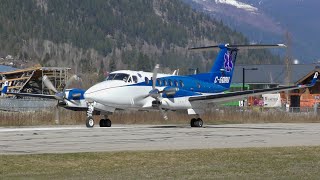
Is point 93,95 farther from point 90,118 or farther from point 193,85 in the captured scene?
point 193,85

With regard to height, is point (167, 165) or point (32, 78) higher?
point (32, 78)

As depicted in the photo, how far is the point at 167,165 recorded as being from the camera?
65.4ft

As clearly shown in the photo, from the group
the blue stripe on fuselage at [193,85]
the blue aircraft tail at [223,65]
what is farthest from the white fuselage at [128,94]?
the blue aircraft tail at [223,65]

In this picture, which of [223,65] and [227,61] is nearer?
[223,65]

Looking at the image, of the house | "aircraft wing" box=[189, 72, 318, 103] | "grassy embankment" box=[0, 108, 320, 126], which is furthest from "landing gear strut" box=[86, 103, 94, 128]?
the house

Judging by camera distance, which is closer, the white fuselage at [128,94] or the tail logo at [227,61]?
the white fuselage at [128,94]

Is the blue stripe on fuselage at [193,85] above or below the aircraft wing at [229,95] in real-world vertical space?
above

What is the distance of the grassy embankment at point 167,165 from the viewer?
17.7m

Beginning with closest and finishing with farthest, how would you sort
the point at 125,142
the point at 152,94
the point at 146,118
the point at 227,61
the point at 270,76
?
the point at 125,142, the point at 152,94, the point at 227,61, the point at 146,118, the point at 270,76

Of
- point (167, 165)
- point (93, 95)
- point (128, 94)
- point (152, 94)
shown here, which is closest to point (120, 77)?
point (128, 94)

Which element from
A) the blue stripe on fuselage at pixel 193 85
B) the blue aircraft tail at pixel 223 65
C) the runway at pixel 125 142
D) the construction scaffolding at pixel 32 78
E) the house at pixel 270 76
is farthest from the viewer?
the house at pixel 270 76

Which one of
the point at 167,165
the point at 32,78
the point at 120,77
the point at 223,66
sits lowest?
the point at 167,165

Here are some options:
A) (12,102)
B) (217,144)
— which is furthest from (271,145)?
(12,102)

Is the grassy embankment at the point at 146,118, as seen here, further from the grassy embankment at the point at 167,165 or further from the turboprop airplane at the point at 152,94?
the grassy embankment at the point at 167,165
